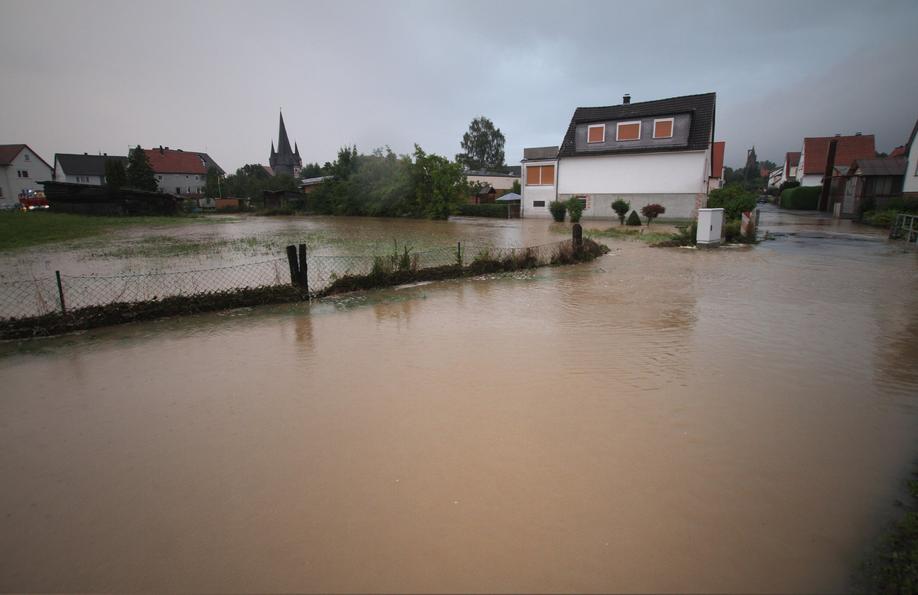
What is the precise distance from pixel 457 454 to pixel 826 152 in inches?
2485

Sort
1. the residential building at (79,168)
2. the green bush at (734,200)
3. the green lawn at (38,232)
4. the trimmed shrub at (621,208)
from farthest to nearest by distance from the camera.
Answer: the residential building at (79,168) → the trimmed shrub at (621,208) → the green bush at (734,200) → the green lawn at (38,232)

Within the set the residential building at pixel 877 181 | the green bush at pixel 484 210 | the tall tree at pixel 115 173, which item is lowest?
the green bush at pixel 484 210

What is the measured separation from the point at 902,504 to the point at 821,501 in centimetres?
56

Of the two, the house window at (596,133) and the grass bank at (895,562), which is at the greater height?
the house window at (596,133)

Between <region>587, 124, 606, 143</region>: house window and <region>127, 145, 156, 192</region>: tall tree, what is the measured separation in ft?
164

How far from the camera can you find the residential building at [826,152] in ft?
153

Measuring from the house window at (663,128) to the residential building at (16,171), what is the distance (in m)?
69.0

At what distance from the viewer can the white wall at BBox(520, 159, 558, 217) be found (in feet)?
119

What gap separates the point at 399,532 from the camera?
3.07 m

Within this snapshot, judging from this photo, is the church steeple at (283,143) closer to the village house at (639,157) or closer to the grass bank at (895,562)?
the village house at (639,157)

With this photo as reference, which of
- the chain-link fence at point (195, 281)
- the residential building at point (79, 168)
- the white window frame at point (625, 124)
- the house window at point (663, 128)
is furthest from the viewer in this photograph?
the residential building at point (79, 168)

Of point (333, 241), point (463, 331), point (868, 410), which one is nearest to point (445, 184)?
point (333, 241)

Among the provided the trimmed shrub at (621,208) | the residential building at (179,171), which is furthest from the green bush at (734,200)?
the residential building at (179,171)

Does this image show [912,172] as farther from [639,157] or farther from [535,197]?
[535,197]
